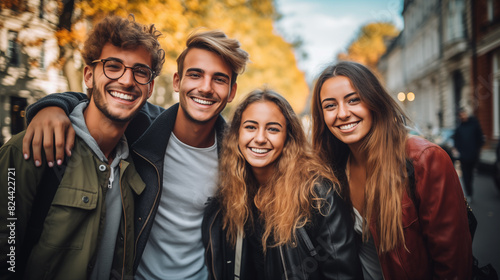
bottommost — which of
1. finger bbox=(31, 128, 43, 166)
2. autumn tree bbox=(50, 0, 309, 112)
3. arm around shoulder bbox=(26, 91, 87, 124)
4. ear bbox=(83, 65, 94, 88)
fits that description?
finger bbox=(31, 128, 43, 166)


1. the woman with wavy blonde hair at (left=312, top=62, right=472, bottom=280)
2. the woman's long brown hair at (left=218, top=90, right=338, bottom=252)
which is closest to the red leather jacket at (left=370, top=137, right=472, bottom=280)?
the woman with wavy blonde hair at (left=312, top=62, right=472, bottom=280)

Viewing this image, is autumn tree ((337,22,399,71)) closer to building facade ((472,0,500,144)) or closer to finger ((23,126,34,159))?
building facade ((472,0,500,144))

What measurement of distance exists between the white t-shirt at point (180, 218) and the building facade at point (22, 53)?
2.32 metres

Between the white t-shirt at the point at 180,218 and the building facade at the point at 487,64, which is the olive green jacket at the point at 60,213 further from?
the building facade at the point at 487,64

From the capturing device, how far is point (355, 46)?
33.2 meters

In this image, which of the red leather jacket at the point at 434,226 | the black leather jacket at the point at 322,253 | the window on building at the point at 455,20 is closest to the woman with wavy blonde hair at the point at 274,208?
the black leather jacket at the point at 322,253

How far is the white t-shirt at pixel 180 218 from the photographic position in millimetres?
2314

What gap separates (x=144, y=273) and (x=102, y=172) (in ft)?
3.43

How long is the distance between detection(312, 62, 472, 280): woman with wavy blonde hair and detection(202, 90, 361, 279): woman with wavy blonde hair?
0.23 m

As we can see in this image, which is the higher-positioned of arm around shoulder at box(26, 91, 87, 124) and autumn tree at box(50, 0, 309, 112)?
autumn tree at box(50, 0, 309, 112)

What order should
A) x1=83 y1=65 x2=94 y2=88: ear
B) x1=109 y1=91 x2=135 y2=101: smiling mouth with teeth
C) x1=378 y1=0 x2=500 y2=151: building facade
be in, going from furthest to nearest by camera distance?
x1=378 y1=0 x2=500 y2=151: building facade, x1=83 y1=65 x2=94 y2=88: ear, x1=109 y1=91 x2=135 y2=101: smiling mouth with teeth

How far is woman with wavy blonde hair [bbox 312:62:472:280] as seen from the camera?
5.70ft

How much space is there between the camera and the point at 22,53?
4113 mm

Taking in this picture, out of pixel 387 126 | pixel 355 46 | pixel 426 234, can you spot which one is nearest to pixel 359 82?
pixel 387 126
